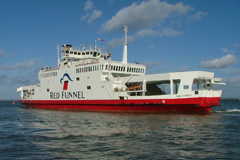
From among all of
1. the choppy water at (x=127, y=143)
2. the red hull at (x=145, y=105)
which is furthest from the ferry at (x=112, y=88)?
the choppy water at (x=127, y=143)

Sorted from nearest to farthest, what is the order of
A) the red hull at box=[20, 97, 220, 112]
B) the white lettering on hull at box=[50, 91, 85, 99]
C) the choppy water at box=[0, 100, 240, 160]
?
the choppy water at box=[0, 100, 240, 160] → the red hull at box=[20, 97, 220, 112] → the white lettering on hull at box=[50, 91, 85, 99]

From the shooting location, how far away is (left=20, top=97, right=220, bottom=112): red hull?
24312 millimetres

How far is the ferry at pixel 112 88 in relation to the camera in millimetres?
24609

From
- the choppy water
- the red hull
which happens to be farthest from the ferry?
the choppy water

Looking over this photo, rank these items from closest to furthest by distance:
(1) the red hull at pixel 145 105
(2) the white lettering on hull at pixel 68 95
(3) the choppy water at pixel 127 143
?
1. (3) the choppy water at pixel 127 143
2. (1) the red hull at pixel 145 105
3. (2) the white lettering on hull at pixel 68 95

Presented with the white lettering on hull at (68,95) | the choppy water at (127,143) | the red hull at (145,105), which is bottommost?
the choppy water at (127,143)

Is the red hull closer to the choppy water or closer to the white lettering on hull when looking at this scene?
the white lettering on hull

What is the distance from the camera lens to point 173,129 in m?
16.0

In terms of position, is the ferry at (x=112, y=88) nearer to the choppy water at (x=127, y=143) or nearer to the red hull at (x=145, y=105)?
the red hull at (x=145, y=105)

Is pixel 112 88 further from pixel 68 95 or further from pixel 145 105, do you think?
pixel 68 95

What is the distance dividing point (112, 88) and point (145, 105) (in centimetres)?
492

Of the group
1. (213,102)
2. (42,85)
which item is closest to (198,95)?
(213,102)

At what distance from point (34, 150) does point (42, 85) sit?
3047 centimetres

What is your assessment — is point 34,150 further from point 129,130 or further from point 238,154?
point 238,154
